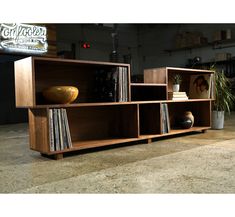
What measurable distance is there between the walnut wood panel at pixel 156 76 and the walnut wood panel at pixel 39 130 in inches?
57.1

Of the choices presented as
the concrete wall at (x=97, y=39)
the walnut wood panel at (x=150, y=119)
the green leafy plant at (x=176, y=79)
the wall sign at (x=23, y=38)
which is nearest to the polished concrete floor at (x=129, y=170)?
the walnut wood panel at (x=150, y=119)

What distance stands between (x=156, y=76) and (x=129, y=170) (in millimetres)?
1573

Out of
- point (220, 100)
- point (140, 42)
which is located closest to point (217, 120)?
point (220, 100)

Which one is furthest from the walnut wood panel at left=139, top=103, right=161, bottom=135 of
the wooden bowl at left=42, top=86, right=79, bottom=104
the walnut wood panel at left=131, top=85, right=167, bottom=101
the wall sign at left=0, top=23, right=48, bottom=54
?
the wall sign at left=0, top=23, right=48, bottom=54

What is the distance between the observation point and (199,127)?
3.57 m

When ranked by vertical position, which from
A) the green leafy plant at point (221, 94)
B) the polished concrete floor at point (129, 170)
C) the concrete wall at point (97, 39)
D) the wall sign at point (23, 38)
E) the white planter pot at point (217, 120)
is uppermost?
the concrete wall at point (97, 39)

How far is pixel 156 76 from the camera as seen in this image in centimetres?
317

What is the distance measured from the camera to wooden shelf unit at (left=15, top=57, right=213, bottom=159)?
2.24 m

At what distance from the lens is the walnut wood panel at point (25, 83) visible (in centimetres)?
213

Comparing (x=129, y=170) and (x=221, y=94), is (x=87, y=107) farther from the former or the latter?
(x=221, y=94)

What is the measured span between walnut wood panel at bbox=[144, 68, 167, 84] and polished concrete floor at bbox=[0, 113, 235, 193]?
2.47 ft

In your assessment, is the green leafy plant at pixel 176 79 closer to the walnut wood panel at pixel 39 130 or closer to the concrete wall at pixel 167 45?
the walnut wood panel at pixel 39 130
